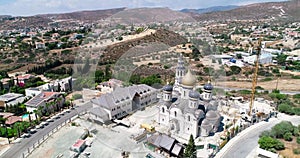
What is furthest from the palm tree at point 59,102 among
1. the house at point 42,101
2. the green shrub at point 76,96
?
the green shrub at point 76,96

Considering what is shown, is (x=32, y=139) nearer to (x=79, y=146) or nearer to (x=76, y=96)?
(x=79, y=146)

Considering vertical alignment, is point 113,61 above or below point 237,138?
above

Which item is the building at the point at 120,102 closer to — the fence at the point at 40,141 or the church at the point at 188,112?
the fence at the point at 40,141

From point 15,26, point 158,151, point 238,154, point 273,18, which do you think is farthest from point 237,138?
point 15,26

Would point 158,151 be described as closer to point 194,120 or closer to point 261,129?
point 194,120

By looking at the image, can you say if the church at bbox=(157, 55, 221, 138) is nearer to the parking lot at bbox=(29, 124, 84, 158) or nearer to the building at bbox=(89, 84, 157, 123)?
the building at bbox=(89, 84, 157, 123)

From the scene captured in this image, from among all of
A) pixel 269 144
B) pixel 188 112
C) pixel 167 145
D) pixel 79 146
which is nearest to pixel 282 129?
pixel 269 144
